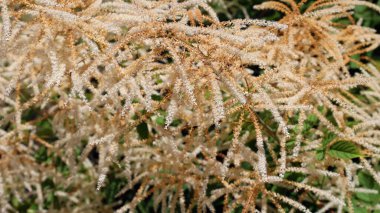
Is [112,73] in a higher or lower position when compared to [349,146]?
higher

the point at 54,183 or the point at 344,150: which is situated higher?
the point at 344,150

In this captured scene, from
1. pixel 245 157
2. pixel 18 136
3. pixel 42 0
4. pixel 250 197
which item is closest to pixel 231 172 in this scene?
pixel 245 157

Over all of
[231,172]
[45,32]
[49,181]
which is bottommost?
[49,181]

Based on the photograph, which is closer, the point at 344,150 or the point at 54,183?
the point at 344,150

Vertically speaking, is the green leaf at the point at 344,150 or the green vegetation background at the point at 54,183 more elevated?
the green leaf at the point at 344,150

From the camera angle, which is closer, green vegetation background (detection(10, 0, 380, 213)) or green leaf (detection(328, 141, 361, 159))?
green leaf (detection(328, 141, 361, 159))

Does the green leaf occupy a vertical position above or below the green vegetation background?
above

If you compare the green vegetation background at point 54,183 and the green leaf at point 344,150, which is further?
the green vegetation background at point 54,183

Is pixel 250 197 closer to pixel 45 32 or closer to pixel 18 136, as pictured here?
pixel 45 32
